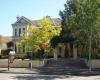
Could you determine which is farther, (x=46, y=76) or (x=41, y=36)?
(x=41, y=36)

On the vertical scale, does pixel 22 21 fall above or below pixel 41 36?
above

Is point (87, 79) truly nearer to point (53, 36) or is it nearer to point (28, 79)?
point (28, 79)

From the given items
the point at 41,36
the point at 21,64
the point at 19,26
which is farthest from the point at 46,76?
the point at 19,26

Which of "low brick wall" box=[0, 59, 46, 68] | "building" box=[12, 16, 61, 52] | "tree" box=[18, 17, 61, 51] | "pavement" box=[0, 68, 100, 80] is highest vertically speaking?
"building" box=[12, 16, 61, 52]

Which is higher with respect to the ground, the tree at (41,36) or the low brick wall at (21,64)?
the tree at (41,36)

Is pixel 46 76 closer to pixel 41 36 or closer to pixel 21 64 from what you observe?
pixel 21 64

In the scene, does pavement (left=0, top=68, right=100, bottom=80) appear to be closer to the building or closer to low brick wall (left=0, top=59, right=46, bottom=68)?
low brick wall (left=0, top=59, right=46, bottom=68)

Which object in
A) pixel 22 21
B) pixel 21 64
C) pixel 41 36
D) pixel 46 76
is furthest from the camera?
pixel 22 21

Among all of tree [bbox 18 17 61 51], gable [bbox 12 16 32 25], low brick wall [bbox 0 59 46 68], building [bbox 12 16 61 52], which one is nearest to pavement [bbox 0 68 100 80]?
low brick wall [bbox 0 59 46 68]

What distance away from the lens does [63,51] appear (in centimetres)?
5406

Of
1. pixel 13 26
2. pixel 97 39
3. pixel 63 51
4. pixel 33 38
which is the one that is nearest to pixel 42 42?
pixel 33 38

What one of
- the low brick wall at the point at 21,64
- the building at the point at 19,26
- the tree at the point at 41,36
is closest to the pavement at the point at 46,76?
the low brick wall at the point at 21,64

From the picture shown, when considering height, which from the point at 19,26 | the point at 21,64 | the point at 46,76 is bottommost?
the point at 46,76

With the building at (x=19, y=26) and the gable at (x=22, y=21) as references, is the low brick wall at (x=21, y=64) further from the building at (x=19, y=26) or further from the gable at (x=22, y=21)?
the gable at (x=22, y=21)
